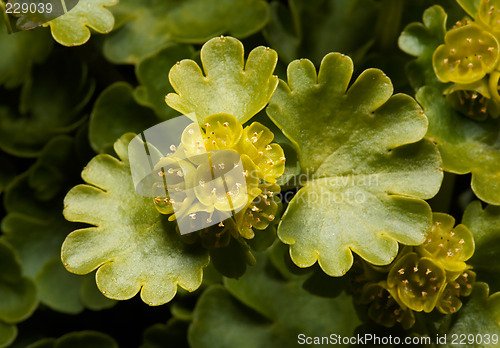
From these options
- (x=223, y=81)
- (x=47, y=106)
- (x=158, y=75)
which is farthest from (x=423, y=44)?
(x=47, y=106)

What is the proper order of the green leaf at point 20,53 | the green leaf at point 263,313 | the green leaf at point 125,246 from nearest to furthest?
the green leaf at point 125,246 < the green leaf at point 263,313 < the green leaf at point 20,53

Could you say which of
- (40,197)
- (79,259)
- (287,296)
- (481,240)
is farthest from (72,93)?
(481,240)

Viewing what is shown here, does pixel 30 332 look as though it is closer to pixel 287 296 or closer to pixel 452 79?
pixel 287 296

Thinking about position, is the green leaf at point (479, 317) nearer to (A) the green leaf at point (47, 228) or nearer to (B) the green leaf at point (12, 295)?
(A) the green leaf at point (47, 228)

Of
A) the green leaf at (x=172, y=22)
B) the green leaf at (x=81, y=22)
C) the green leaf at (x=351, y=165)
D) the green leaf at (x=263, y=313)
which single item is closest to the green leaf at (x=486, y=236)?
the green leaf at (x=351, y=165)

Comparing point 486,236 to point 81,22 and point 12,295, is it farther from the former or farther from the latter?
point 12,295
